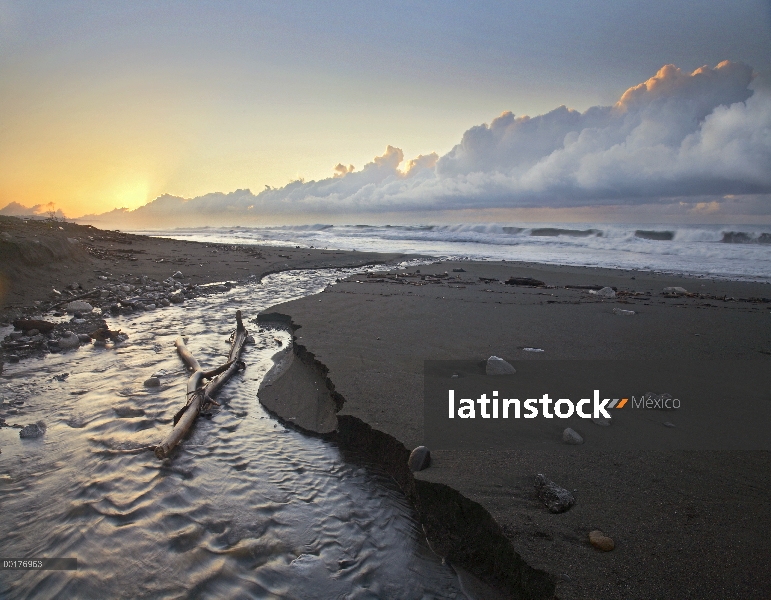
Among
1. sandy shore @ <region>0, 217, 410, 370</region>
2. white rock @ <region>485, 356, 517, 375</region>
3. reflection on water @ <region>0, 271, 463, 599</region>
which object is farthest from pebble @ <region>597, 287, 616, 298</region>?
sandy shore @ <region>0, 217, 410, 370</region>

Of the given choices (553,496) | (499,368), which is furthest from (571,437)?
(499,368)

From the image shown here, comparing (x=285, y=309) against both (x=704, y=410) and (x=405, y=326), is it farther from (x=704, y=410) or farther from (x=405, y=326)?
(x=704, y=410)

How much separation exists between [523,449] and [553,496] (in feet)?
2.16

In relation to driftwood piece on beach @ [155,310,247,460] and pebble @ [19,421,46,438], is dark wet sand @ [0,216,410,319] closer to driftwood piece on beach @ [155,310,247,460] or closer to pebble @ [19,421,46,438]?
driftwood piece on beach @ [155,310,247,460]

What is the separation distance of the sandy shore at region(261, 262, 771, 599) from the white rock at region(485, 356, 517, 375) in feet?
1.52

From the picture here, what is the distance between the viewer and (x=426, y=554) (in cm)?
261

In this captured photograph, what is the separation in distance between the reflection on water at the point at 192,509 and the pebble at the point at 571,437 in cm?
134

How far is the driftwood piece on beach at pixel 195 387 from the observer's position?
11.7 feet

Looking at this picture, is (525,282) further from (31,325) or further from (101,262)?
(101,262)

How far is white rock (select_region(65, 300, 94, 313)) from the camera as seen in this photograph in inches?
311

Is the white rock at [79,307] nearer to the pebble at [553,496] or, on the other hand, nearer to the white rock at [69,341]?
the white rock at [69,341]

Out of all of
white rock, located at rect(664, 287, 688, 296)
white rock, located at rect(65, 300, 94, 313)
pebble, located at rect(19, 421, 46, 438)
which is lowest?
pebble, located at rect(19, 421, 46, 438)

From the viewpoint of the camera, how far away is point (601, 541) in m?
2.17

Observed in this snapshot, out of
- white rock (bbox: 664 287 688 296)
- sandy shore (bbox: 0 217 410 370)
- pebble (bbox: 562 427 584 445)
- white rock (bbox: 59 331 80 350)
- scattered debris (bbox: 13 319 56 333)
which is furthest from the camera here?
white rock (bbox: 664 287 688 296)
